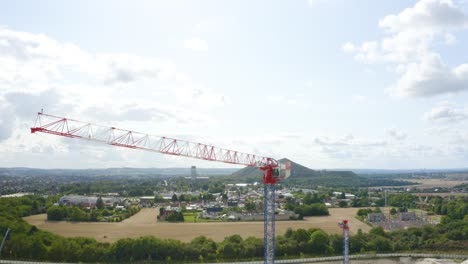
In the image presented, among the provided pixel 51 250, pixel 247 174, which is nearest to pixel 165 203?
pixel 51 250

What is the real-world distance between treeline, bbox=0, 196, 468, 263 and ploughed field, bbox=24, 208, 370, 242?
21.1ft

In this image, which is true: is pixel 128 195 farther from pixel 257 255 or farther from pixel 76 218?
pixel 257 255

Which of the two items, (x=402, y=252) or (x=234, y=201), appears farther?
(x=234, y=201)

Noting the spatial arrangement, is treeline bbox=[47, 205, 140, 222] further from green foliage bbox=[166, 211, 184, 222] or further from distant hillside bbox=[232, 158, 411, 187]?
distant hillside bbox=[232, 158, 411, 187]

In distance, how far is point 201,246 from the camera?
32531mm

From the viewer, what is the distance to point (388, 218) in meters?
53.9

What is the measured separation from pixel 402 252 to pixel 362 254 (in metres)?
4.35

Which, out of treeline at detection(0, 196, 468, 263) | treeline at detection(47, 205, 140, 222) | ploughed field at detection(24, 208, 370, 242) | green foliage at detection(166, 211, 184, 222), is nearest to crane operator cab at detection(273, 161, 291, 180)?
treeline at detection(0, 196, 468, 263)

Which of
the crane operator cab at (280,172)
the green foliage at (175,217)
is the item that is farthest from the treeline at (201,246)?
the green foliage at (175,217)

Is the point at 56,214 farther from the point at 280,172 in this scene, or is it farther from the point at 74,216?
the point at 280,172

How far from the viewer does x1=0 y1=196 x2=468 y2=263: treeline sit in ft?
101

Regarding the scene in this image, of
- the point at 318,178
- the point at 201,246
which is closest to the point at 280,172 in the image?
the point at 201,246

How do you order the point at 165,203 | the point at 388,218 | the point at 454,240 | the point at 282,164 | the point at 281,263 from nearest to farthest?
1. the point at 282,164
2. the point at 281,263
3. the point at 454,240
4. the point at 388,218
5. the point at 165,203

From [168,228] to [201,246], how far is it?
14.0m
